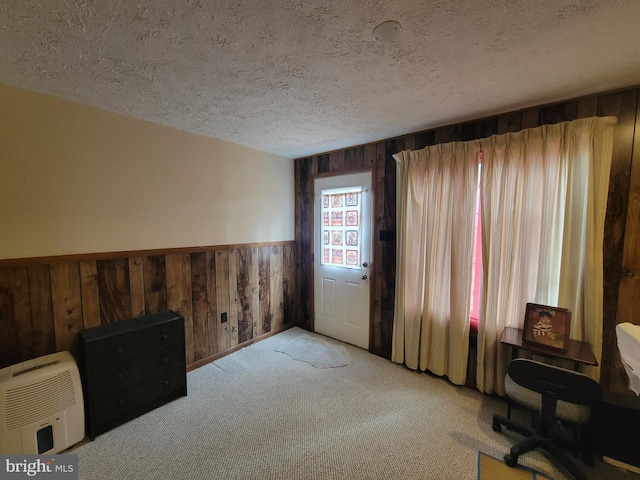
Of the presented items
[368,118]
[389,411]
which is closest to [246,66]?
[368,118]

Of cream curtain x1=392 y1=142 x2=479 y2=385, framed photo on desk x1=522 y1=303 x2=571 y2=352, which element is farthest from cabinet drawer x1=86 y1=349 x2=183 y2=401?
framed photo on desk x1=522 y1=303 x2=571 y2=352

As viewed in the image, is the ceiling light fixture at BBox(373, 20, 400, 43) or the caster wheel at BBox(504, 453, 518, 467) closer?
the ceiling light fixture at BBox(373, 20, 400, 43)

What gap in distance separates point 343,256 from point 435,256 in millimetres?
1178

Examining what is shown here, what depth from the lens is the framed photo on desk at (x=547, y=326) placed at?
1.83 m

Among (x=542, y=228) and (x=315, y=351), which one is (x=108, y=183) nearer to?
(x=315, y=351)

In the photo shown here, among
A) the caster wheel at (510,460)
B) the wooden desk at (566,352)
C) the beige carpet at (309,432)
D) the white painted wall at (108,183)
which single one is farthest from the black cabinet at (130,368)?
the wooden desk at (566,352)

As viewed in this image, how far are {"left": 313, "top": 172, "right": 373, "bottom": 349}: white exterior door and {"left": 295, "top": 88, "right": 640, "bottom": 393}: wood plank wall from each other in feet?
0.45

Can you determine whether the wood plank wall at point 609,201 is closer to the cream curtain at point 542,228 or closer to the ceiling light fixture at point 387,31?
the cream curtain at point 542,228

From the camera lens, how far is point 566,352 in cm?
177

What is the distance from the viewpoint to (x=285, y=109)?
2.14 metres

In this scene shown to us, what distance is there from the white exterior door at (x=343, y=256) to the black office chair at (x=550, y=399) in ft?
5.45

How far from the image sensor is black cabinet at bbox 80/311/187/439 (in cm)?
188

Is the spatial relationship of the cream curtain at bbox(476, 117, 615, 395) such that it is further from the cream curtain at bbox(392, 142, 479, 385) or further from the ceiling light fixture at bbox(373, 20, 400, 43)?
the ceiling light fixture at bbox(373, 20, 400, 43)

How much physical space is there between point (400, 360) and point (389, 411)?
0.73 m
